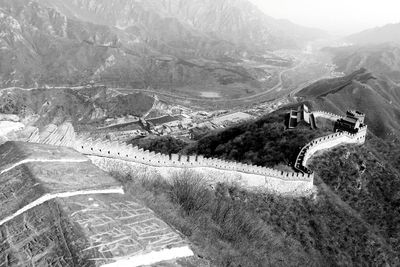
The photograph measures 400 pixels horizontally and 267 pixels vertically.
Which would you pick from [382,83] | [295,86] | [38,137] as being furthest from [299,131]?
[295,86]

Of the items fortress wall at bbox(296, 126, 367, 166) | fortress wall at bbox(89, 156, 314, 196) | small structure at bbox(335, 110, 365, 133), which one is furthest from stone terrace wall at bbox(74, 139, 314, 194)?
small structure at bbox(335, 110, 365, 133)

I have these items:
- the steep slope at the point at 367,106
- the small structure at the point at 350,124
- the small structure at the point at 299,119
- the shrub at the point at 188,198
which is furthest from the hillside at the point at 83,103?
the shrub at the point at 188,198

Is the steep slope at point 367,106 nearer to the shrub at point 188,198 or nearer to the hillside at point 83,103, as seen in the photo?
the shrub at point 188,198

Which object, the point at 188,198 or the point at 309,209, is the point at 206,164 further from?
the point at 309,209

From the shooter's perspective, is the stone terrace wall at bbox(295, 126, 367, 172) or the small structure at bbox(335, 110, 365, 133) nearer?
the stone terrace wall at bbox(295, 126, 367, 172)

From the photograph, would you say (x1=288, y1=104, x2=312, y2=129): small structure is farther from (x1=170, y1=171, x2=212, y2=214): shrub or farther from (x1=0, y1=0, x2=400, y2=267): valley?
(x1=170, y1=171, x2=212, y2=214): shrub

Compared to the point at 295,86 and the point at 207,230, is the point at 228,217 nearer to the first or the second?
the point at 207,230

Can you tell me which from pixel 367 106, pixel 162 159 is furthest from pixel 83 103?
pixel 162 159
